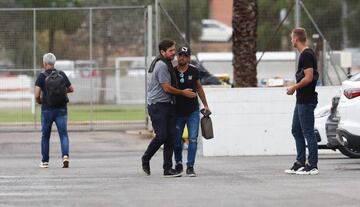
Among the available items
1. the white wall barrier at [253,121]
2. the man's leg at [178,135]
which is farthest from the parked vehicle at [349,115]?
the white wall barrier at [253,121]

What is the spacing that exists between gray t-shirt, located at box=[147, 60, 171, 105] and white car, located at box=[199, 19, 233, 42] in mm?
28335

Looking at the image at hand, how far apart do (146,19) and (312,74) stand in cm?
1185

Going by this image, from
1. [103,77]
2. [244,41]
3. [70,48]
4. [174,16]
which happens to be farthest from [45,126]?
[103,77]

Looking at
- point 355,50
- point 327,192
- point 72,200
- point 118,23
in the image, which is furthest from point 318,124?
point 355,50

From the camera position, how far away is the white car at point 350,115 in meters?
13.8

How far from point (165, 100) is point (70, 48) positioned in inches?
533

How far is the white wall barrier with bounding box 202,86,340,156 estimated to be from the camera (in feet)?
59.3

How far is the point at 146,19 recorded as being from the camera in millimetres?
24484

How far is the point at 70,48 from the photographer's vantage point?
26531 millimetres

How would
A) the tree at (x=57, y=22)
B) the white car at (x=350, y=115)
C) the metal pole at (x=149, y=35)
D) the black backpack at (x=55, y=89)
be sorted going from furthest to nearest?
1. the tree at (x=57, y=22)
2. the metal pole at (x=149, y=35)
3. the black backpack at (x=55, y=89)
4. the white car at (x=350, y=115)

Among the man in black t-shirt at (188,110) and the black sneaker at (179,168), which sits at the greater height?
the man in black t-shirt at (188,110)

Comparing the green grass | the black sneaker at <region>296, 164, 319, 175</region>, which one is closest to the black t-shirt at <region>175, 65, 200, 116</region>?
the black sneaker at <region>296, 164, 319, 175</region>

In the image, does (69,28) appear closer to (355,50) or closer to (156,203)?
(355,50)

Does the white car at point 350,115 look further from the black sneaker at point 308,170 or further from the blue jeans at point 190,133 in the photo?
the blue jeans at point 190,133
